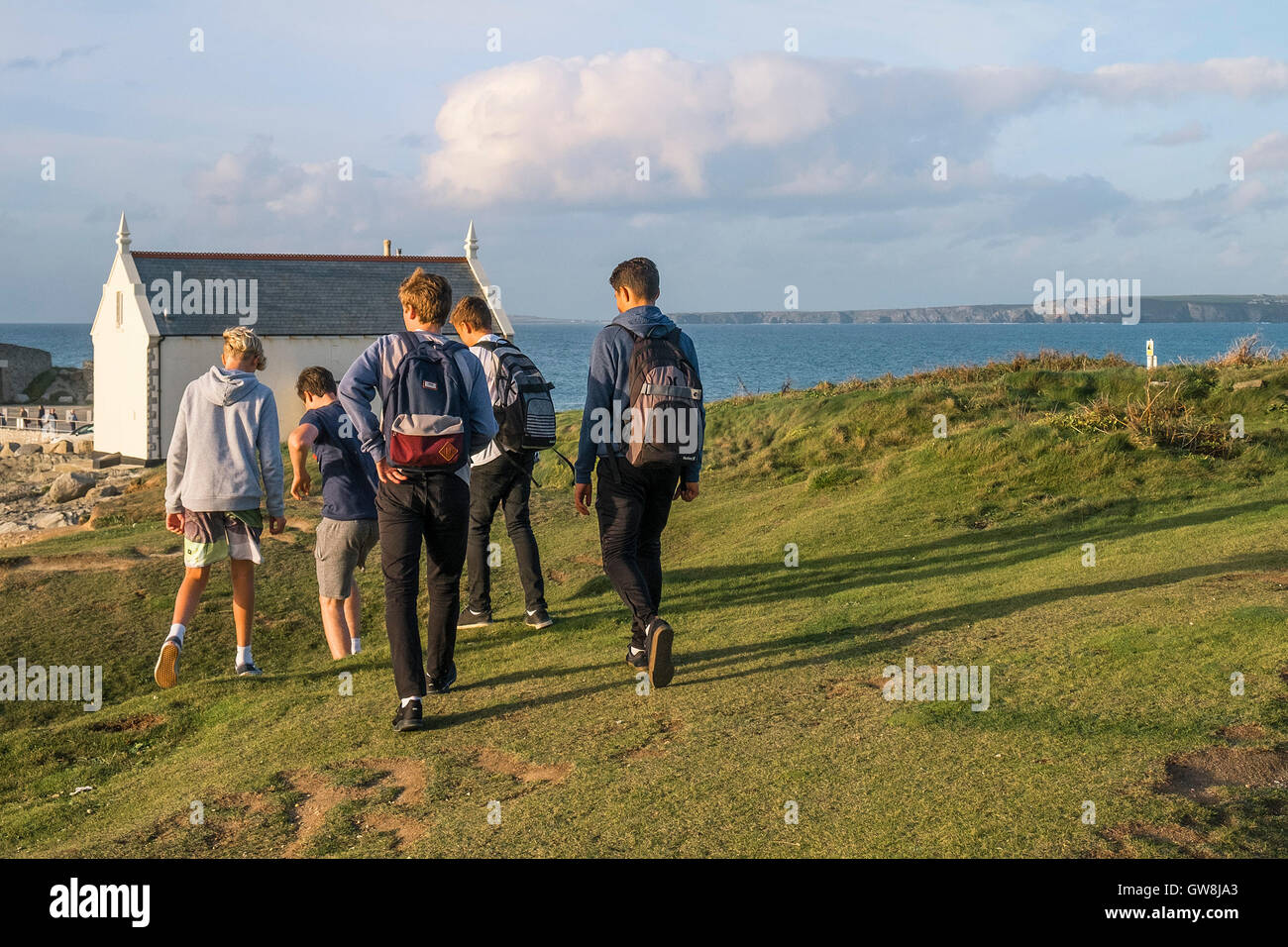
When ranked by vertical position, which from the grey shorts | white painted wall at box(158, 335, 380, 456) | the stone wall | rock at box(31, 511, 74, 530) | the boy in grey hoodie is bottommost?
rock at box(31, 511, 74, 530)

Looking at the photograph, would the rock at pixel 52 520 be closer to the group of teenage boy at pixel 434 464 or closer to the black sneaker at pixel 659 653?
the group of teenage boy at pixel 434 464

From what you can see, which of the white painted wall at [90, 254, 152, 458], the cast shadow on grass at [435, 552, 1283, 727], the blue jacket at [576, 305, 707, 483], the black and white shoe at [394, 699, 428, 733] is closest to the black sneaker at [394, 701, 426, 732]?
the black and white shoe at [394, 699, 428, 733]

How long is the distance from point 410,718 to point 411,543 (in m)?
1.00

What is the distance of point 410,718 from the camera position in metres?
6.27

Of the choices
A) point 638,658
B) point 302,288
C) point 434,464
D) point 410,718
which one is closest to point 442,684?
point 410,718

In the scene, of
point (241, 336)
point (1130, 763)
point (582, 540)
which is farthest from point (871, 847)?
point (582, 540)

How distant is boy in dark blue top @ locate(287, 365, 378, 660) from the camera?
803 cm

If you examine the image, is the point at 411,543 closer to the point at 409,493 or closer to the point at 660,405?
the point at 409,493

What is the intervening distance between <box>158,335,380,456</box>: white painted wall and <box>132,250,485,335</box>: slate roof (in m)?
0.33

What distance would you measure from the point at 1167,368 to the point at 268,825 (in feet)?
52.1

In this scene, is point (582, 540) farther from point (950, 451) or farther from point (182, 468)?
point (182, 468)

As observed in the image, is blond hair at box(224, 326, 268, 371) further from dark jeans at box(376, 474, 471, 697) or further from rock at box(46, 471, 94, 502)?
rock at box(46, 471, 94, 502)

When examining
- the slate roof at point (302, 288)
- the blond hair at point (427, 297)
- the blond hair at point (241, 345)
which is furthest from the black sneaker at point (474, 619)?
the slate roof at point (302, 288)

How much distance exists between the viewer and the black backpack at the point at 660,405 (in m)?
6.80
